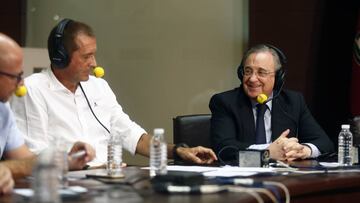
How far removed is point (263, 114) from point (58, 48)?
39.5 inches

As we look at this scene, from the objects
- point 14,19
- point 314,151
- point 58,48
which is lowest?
point 314,151

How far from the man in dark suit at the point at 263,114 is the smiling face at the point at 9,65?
3.96 ft

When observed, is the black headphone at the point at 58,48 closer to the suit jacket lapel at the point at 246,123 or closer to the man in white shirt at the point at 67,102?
the man in white shirt at the point at 67,102

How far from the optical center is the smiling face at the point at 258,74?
11.2 feet

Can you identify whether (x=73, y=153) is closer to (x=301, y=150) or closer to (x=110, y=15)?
(x=301, y=150)

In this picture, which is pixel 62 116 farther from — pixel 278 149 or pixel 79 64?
pixel 278 149

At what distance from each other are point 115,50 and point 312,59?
1.33m

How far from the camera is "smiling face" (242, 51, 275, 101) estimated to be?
3409mm

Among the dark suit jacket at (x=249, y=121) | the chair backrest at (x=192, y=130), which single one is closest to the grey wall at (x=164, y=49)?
the chair backrest at (x=192, y=130)

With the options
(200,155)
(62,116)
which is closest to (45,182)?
(200,155)

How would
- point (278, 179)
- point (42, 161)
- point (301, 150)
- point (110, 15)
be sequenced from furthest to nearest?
point (110, 15) → point (301, 150) → point (278, 179) → point (42, 161)

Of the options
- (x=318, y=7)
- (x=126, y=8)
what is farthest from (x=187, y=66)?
(x=318, y=7)

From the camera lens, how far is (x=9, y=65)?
2275 millimetres

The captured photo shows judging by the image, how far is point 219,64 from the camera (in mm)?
4867
